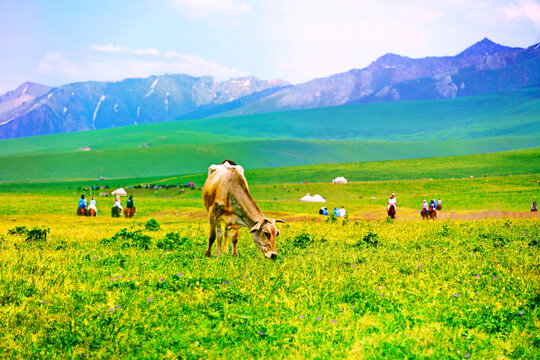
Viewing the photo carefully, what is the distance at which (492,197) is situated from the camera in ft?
265

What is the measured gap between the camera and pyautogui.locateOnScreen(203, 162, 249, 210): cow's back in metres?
19.2

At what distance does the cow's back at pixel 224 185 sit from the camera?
1919 centimetres

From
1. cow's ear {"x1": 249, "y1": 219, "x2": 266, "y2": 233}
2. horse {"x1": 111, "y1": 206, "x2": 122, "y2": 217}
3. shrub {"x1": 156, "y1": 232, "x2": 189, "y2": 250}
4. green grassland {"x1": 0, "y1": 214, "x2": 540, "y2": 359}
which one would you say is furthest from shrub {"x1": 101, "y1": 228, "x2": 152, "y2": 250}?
horse {"x1": 111, "y1": 206, "x2": 122, "y2": 217}

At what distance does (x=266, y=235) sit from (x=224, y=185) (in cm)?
261

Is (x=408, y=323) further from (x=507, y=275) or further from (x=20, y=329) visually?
(x=20, y=329)

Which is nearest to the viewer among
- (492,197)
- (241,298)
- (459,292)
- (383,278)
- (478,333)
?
(478,333)

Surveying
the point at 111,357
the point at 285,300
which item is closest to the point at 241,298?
the point at 285,300

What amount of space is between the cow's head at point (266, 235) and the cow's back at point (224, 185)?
6.03 feet

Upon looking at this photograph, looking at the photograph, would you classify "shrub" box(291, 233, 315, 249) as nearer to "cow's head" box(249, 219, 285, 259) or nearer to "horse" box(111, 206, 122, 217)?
"cow's head" box(249, 219, 285, 259)

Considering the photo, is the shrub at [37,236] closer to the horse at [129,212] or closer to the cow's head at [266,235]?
the cow's head at [266,235]

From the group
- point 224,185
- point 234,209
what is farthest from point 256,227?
point 224,185

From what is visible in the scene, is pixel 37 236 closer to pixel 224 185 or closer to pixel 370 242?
pixel 224 185

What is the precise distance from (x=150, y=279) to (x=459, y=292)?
28.0 ft

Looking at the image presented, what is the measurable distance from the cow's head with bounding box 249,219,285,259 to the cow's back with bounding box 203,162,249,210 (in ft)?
6.03
